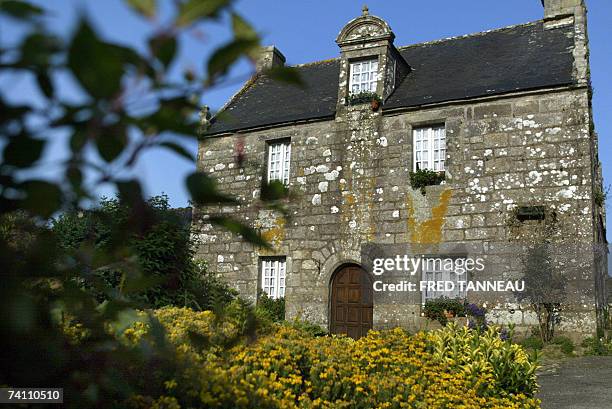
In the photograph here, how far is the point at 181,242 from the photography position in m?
10.1

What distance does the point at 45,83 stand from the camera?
2.98 ft

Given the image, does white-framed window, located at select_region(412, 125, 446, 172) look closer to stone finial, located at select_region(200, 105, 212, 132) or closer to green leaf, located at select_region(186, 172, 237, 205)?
stone finial, located at select_region(200, 105, 212, 132)

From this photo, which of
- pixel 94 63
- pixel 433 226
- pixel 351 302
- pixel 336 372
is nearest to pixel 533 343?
pixel 433 226

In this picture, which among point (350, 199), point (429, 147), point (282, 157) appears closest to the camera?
point (429, 147)

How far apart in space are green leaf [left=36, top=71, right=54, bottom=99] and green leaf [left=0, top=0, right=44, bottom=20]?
0.09 metres

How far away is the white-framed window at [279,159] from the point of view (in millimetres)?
14664

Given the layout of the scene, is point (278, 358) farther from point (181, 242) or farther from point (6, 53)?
point (181, 242)

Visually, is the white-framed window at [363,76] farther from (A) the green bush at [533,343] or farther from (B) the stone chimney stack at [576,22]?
(A) the green bush at [533,343]

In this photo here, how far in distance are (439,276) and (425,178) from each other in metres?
2.16

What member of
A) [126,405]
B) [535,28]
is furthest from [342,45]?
[126,405]

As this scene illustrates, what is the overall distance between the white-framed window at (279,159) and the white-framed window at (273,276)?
2.14 metres

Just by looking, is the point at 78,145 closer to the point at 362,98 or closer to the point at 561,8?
the point at 362,98

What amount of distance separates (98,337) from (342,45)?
543 inches

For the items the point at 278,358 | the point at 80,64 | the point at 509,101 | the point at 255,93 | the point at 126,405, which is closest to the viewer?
the point at 80,64
